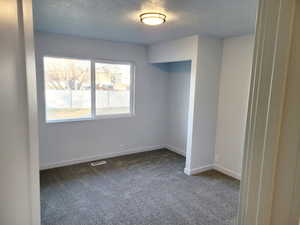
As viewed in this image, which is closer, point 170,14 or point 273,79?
point 273,79

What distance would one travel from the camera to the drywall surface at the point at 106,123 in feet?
12.5

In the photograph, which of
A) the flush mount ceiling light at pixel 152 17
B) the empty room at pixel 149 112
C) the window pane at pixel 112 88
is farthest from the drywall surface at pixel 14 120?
the window pane at pixel 112 88

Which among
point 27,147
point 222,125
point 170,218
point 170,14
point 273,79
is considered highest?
point 170,14

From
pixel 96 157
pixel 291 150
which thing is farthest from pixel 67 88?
pixel 291 150

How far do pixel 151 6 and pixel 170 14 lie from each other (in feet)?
1.08

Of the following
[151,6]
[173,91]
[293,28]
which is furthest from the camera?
[173,91]

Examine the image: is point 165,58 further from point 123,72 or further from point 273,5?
point 273,5

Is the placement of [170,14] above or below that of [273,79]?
above

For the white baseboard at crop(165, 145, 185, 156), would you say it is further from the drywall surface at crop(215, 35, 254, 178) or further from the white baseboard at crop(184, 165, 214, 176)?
the drywall surface at crop(215, 35, 254, 178)

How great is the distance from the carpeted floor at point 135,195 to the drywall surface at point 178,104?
0.89m

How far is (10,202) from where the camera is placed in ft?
2.77

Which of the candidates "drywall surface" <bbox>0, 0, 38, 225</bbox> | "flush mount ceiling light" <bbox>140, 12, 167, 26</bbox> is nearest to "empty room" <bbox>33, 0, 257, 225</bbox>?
"flush mount ceiling light" <bbox>140, 12, 167, 26</bbox>

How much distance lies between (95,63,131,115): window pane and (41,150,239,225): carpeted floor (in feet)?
3.94

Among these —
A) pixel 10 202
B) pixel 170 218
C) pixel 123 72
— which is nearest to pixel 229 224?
pixel 170 218
